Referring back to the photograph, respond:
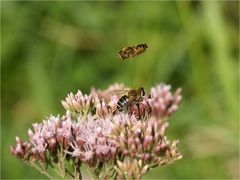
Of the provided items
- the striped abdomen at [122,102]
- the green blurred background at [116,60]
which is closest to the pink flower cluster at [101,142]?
the striped abdomen at [122,102]

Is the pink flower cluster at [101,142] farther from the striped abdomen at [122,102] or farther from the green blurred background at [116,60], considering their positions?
the green blurred background at [116,60]

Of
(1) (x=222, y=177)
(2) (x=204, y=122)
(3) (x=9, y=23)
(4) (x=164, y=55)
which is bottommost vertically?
(1) (x=222, y=177)

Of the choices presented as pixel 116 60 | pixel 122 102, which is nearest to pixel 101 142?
pixel 122 102

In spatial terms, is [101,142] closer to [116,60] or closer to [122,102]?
[122,102]

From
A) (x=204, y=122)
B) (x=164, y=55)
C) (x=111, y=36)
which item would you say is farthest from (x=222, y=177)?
(x=111, y=36)

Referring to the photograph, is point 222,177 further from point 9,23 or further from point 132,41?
point 9,23

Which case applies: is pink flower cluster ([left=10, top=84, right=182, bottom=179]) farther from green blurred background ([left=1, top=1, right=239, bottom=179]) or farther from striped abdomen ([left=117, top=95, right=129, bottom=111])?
green blurred background ([left=1, top=1, right=239, bottom=179])

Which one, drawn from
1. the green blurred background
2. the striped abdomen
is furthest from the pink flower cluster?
the green blurred background
